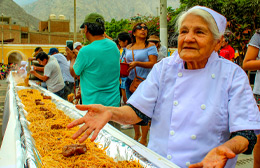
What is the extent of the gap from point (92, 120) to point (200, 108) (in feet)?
2.23

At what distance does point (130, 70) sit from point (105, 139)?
232 cm

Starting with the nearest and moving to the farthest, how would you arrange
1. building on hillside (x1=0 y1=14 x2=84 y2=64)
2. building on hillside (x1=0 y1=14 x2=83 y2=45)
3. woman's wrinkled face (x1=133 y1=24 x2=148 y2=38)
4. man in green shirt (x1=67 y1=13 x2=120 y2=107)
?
man in green shirt (x1=67 y1=13 x2=120 y2=107), woman's wrinkled face (x1=133 y1=24 x2=148 y2=38), building on hillside (x1=0 y1=14 x2=84 y2=64), building on hillside (x1=0 y1=14 x2=83 y2=45)

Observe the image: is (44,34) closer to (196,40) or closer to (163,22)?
(163,22)

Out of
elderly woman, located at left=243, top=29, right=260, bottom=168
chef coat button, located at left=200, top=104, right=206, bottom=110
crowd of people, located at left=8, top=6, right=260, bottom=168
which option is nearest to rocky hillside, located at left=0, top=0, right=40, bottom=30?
elderly woman, located at left=243, top=29, right=260, bottom=168

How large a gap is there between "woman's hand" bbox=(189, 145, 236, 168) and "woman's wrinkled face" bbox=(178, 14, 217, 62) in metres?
0.62

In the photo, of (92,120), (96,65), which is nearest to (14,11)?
(96,65)

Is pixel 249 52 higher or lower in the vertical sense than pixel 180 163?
higher

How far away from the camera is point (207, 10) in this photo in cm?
174

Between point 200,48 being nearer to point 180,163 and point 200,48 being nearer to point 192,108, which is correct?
point 192,108

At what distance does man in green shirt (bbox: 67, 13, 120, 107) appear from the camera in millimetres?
3266

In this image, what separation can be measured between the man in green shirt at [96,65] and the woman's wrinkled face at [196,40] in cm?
168

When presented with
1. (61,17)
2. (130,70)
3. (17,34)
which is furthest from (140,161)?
(61,17)

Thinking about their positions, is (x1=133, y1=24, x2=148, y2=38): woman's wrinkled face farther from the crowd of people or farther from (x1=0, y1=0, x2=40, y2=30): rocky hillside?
(x1=0, y1=0, x2=40, y2=30): rocky hillside

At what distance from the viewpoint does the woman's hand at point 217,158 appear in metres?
1.38
